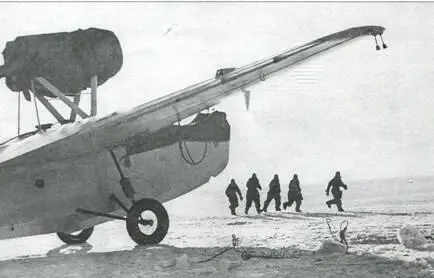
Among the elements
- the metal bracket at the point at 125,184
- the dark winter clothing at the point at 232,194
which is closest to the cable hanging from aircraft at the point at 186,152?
the metal bracket at the point at 125,184

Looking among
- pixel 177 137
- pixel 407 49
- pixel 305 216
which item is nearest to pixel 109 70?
→ pixel 177 137

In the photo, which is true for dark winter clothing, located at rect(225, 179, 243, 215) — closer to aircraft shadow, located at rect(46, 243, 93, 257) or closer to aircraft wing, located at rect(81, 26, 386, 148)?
aircraft shadow, located at rect(46, 243, 93, 257)

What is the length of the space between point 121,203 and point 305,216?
589 centimetres

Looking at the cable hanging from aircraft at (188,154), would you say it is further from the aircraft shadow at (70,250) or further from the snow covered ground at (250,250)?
the aircraft shadow at (70,250)

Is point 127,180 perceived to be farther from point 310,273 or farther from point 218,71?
point 310,273

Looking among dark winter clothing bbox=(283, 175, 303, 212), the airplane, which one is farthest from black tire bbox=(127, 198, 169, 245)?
dark winter clothing bbox=(283, 175, 303, 212)

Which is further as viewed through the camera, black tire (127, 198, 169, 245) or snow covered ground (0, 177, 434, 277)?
black tire (127, 198, 169, 245)

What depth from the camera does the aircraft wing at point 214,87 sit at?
7789 millimetres

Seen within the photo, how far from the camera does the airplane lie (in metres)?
7.88

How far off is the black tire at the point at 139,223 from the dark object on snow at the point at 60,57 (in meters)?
2.52

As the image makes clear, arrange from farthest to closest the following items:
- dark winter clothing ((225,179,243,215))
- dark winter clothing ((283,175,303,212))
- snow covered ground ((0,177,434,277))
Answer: dark winter clothing ((225,179,243,215))
dark winter clothing ((283,175,303,212))
snow covered ground ((0,177,434,277))

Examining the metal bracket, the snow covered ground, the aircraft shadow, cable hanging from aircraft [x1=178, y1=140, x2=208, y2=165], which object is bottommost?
the snow covered ground

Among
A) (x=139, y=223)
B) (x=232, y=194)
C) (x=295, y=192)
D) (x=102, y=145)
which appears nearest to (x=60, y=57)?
(x=102, y=145)

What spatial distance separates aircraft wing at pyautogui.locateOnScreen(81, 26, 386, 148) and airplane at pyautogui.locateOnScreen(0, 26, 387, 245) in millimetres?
14
